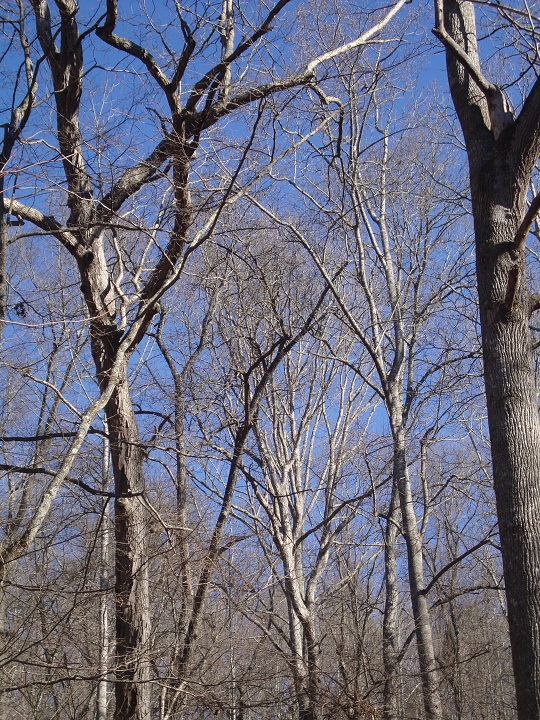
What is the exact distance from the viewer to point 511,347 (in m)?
4.28

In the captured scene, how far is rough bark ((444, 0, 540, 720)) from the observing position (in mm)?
3725

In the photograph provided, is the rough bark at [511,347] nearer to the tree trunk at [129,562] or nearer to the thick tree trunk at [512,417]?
the thick tree trunk at [512,417]

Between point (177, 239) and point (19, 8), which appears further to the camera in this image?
point (177, 239)

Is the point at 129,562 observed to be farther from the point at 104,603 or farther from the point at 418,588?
the point at 418,588

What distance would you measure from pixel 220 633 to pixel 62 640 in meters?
2.58

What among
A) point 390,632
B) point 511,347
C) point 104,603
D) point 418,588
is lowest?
point 390,632

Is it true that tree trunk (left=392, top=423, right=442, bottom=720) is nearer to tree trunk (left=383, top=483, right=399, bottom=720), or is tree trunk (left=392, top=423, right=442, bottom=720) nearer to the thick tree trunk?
tree trunk (left=383, top=483, right=399, bottom=720)

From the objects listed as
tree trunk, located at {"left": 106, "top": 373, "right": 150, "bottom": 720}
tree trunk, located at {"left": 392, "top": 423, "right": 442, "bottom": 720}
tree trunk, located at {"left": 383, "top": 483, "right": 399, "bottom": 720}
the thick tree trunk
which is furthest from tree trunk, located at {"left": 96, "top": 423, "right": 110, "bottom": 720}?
tree trunk, located at {"left": 392, "top": 423, "right": 442, "bottom": 720}

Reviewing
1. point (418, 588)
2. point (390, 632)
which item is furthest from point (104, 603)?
point (418, 588)

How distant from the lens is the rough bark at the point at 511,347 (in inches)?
147

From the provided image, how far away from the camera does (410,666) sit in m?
9.44

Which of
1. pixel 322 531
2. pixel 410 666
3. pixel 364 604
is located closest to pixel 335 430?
pixel 322 531

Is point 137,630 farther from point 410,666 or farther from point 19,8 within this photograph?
point 410,666

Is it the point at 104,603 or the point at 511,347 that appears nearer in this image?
the point at 511,347
